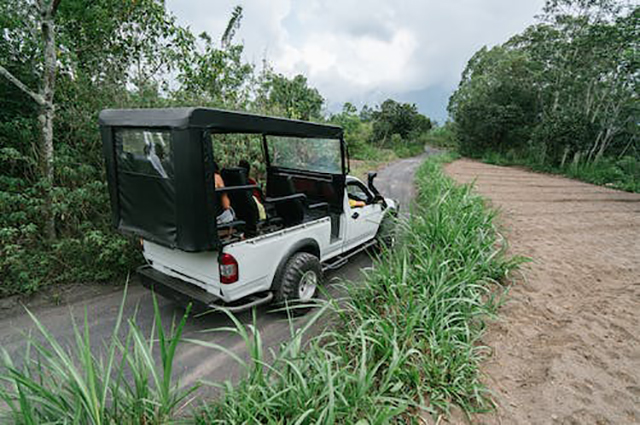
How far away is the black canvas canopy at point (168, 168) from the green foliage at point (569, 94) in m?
12.7

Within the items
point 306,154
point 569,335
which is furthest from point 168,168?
point 569,335

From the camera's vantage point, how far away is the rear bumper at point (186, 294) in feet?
8.64

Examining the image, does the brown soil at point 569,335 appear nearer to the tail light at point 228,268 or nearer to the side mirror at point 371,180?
the tail light at point 228,268

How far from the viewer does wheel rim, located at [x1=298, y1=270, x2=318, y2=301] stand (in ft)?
10.6

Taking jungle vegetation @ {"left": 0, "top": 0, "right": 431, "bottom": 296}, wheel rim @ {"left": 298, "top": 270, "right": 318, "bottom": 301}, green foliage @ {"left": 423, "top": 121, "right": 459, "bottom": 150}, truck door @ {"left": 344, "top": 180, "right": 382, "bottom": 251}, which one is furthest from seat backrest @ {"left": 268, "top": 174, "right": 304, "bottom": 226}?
green foliage @ {"left": 423, "top": 121, "right": 459, "bottom": 150}

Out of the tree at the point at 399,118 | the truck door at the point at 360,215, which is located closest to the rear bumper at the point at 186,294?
the truck door at the point at 360,215

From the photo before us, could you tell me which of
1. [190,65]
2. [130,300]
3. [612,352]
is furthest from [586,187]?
[130,300]

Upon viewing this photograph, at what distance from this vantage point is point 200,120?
7.32 ft

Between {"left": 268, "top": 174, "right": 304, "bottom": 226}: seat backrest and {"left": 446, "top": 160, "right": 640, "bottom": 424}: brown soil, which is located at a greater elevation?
{"left": 268, "top": 174, "right": 304, "bottom": 226}: seat backrest

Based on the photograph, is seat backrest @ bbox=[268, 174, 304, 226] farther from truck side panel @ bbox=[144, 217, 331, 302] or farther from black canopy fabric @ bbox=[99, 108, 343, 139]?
black canopy fabric @ bbox=[99, 108, 343, 139]

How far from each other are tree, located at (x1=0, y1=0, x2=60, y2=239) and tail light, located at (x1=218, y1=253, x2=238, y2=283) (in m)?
2.78

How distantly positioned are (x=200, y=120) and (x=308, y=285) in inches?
80.3

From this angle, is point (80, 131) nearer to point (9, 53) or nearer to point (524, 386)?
point (9, 53)

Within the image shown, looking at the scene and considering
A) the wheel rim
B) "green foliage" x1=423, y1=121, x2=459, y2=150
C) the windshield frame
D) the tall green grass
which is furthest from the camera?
"green foliage" x1=423, y1=121, x2=459, y2=150
